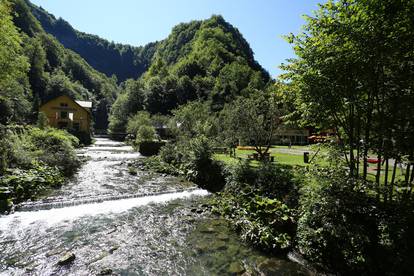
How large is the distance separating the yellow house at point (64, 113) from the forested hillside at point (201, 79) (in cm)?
2013

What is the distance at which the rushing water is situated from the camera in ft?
27.2

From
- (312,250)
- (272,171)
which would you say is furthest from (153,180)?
(312,250)

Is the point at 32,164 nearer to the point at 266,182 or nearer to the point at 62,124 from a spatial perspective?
the point at 266,182

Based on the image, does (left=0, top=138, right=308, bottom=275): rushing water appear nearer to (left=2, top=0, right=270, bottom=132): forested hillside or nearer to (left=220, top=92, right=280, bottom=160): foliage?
(left=220, top=92, right=280, bottom=160): foliage

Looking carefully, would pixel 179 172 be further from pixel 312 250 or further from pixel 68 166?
pixel 312 250

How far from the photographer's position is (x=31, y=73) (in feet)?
282

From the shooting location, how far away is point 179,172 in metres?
23.4

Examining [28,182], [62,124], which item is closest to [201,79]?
[62,124]

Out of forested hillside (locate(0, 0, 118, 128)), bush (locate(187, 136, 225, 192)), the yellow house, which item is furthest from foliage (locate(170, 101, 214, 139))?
the yellow house

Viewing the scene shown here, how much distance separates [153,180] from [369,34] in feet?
58.0

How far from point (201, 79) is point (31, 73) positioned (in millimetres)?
56208

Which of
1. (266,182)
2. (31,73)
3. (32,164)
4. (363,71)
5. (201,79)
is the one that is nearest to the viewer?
(363,71)

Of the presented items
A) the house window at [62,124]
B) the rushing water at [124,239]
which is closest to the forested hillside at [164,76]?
the house window at [62,124]

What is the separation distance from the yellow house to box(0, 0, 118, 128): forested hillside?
5.44m
